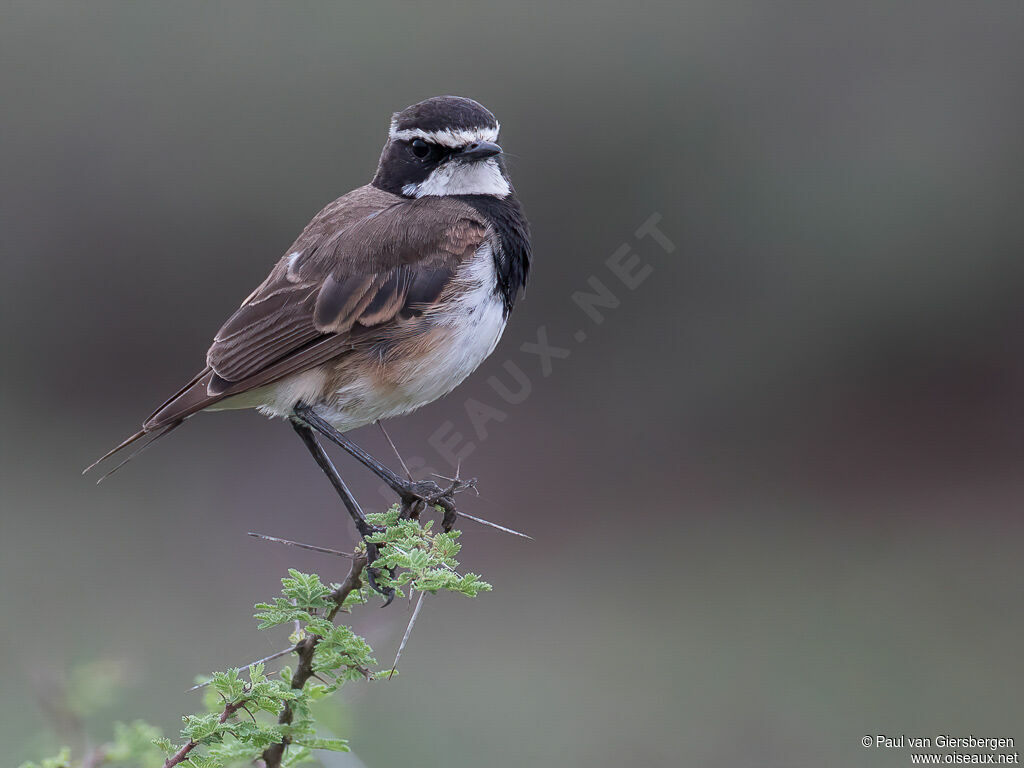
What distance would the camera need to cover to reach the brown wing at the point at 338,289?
5.21 metres

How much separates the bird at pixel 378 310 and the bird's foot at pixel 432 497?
0.52m

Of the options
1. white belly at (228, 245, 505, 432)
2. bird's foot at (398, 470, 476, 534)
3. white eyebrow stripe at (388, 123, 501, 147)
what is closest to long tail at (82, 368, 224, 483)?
white belly at (228, 245, 505, 432)

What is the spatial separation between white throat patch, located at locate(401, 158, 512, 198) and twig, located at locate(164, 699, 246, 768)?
3064mm

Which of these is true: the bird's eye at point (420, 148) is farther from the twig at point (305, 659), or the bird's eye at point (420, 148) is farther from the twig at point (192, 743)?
the twig at point (192, 743)

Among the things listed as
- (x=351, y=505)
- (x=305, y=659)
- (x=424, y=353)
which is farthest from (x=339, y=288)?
(x=305, y=659)

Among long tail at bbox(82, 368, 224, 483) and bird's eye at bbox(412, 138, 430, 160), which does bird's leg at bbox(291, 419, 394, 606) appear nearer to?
long tail at bbox(82, 368, 224, 483)

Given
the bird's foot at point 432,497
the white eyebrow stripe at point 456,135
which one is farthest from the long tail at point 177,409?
the white eyebrow stripe at point 456,135

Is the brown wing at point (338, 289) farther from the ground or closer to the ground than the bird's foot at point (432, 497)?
farther from the ground

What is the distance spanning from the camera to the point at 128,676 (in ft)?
12.7

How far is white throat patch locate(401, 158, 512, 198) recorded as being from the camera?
561 cm

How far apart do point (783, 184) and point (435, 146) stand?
6.37 meters

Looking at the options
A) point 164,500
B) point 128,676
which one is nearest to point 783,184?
point 164,500

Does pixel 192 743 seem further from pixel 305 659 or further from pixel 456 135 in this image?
pixel 456 135

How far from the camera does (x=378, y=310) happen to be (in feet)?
17.4
